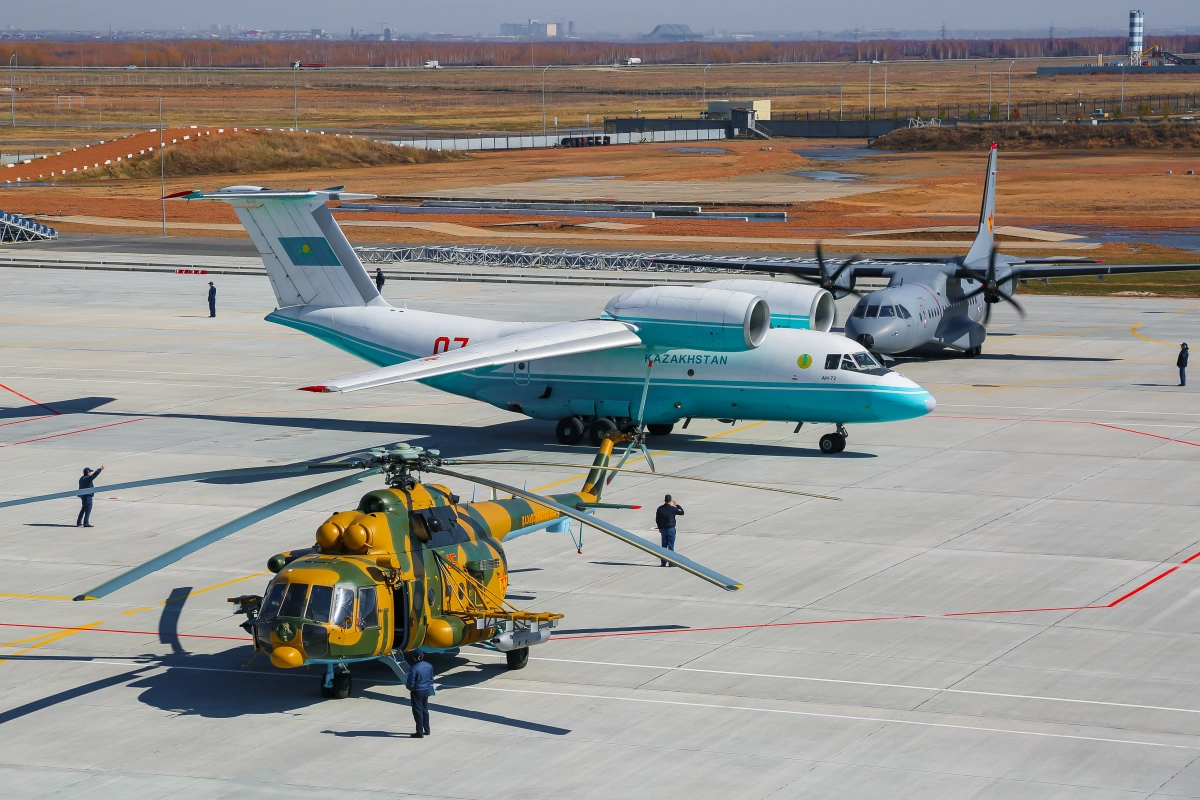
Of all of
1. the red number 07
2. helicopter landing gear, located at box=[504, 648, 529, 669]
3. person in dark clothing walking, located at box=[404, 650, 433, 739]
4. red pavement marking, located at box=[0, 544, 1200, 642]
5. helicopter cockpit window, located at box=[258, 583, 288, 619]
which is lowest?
red pavement marking, located at box=[0, 544, 1200, 642]

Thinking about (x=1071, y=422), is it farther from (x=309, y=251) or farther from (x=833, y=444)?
(x=309, y=251)

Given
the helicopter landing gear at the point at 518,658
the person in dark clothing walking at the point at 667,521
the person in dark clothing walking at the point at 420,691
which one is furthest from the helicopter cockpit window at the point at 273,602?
the person in dark clothing walking at the point at 667,521

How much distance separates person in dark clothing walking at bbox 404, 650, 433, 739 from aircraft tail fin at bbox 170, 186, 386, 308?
23.1 m

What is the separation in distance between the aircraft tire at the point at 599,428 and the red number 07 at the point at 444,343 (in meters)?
4.04

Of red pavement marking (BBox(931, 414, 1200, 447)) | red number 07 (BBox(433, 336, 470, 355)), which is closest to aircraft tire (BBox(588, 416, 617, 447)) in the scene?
red number 07 (BBox(433, 336, 470, 355))

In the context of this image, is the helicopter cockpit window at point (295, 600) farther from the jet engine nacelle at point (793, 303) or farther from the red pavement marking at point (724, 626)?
the jet engine nacelle at point (793, 303)

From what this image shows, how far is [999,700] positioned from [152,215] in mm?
95882

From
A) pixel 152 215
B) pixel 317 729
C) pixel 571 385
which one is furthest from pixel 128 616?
pixel 152 215

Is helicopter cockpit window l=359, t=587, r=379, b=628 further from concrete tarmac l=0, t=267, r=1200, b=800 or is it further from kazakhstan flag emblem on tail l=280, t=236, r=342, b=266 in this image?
kazakhstan flag emblem on tail l=280, t=236, r=342, b=266

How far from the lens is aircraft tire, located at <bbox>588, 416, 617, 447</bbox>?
38650mm

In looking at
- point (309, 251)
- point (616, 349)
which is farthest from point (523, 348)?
point (309, 251)

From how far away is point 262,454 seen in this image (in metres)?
37.3

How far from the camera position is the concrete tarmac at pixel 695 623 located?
59.0 feet

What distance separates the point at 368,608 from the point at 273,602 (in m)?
1.22
